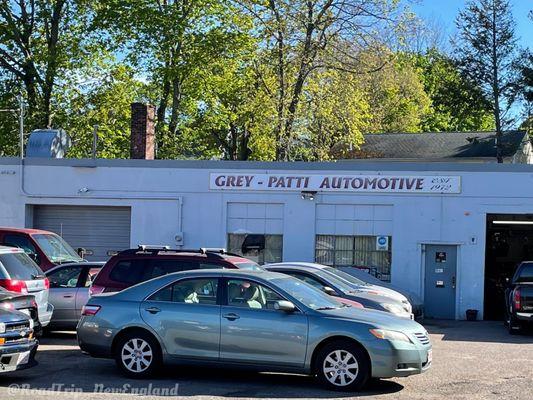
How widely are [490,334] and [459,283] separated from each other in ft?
13.2

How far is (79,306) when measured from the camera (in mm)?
15328

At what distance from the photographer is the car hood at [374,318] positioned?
1014 cm

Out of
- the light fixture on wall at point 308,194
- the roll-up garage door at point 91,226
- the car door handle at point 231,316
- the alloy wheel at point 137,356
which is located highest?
the light fixture on wall at point 308,194

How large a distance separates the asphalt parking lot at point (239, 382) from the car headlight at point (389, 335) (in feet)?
2.29

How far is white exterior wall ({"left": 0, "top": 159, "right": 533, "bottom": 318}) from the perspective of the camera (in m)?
21.9

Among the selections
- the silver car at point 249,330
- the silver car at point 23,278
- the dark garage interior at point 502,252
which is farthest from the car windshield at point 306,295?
the dark garage interior at point 502,252

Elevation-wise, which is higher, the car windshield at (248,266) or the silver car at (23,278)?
the car windshield at (248,266)

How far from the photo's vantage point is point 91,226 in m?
24.0

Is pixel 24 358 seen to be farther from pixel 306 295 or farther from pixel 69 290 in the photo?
pixel 69 290

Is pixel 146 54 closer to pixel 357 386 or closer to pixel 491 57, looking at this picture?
pixel 491 57

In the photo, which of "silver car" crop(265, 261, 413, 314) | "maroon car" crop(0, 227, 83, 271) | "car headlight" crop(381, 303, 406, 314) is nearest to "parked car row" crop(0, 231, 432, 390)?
"car headlight" crop(381, 303, 406, 314)

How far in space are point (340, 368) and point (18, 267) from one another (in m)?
5.94

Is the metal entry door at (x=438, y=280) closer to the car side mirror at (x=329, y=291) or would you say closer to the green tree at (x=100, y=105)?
the car side mirror at (x=329, y=291)

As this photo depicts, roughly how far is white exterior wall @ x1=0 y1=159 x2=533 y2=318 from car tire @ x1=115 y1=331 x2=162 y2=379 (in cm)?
1211
